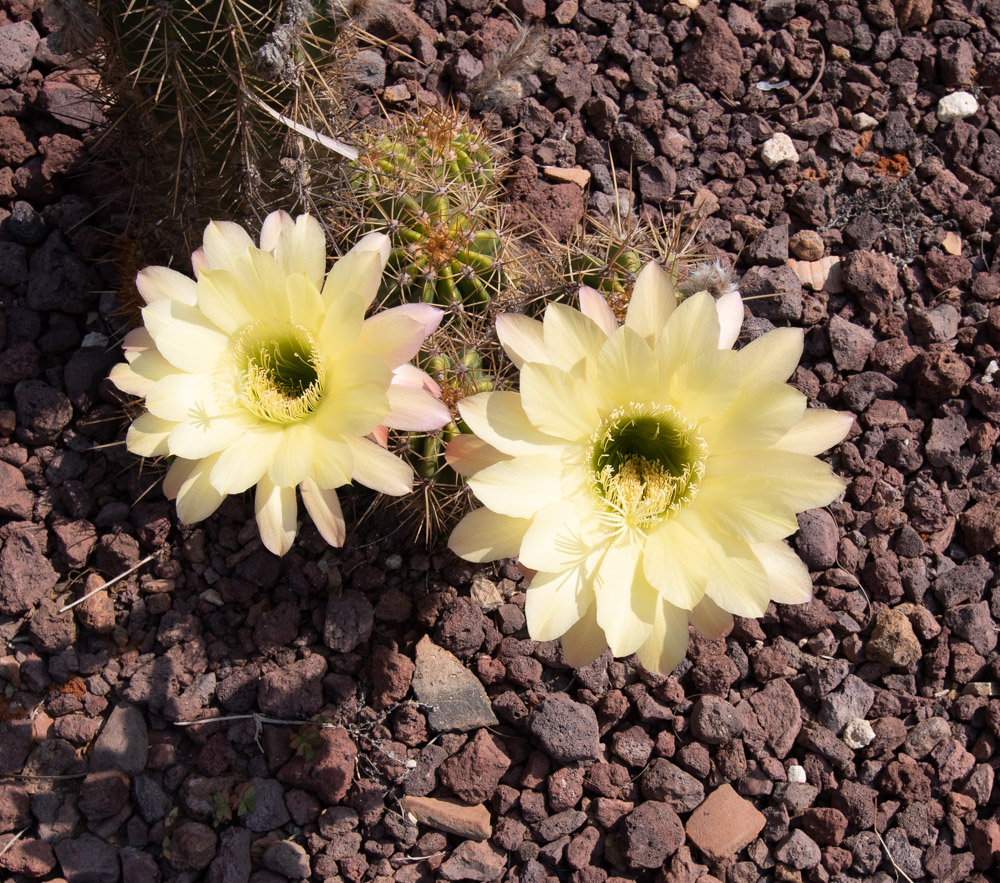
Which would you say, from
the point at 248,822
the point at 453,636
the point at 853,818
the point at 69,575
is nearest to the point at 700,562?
the point at 453,636

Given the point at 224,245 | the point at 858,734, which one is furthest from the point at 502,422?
the point at 858,734

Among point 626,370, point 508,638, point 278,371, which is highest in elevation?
point 626,370

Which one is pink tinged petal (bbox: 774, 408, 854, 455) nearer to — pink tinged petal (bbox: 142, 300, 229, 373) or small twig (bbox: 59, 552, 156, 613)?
pink tinged petal (bbox: 142, 300, 229, 373)

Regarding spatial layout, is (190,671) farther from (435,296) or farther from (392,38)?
(392,38)

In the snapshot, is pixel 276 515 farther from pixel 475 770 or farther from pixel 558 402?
pixel 475 770

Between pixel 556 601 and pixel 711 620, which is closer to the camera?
pixel 556 601

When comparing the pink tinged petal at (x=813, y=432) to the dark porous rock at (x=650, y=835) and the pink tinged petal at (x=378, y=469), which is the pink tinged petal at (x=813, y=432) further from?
the dark porous rock at (x=650, y=835)

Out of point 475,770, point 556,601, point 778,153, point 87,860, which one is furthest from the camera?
point 778,153
